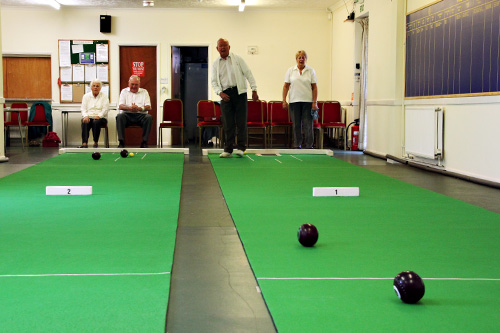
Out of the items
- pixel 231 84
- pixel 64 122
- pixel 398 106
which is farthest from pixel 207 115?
pixel 398 106

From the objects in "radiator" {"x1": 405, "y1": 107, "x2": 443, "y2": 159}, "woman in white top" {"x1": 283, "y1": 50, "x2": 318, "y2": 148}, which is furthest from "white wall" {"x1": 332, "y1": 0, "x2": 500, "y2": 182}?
"woman in white top" {"x1": 283, "y1": 50, "x2": 318, "y2": 148}

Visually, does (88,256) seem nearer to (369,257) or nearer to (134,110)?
(369,257)

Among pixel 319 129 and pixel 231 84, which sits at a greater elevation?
pixel 231 84

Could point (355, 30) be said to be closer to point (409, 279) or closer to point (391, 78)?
point (391, 78)

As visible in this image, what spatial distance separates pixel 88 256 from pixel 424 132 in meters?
5.50

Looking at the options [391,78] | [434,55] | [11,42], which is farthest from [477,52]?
[11,42]

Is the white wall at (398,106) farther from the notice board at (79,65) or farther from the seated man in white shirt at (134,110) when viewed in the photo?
the notice board at (79,65)

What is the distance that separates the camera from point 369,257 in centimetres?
278

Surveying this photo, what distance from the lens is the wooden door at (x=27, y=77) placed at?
12992 mm

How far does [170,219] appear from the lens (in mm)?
3711

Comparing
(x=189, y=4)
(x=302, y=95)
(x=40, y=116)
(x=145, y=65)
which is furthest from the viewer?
(x=145, y=65)

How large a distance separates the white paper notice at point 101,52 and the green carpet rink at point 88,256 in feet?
25.1

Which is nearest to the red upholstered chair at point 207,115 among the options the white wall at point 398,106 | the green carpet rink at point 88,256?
the white wall at point 398,106

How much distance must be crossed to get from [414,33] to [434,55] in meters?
0.81
